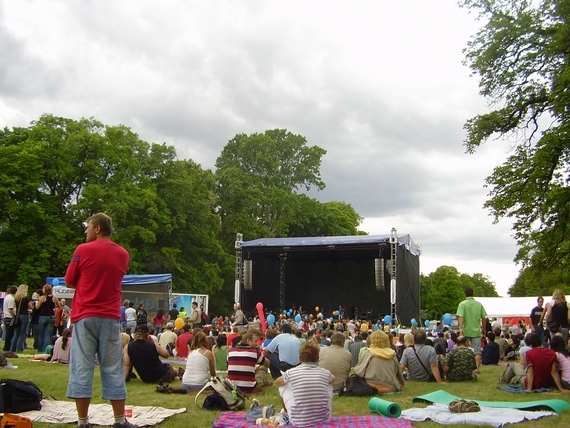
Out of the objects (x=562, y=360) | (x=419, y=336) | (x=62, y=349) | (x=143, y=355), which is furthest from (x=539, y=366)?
(x=62, y=349)

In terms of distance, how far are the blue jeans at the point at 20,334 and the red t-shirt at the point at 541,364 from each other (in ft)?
26.6

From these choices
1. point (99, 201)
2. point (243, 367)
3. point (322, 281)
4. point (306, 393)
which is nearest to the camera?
point (306, 393)

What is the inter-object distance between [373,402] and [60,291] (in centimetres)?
1405

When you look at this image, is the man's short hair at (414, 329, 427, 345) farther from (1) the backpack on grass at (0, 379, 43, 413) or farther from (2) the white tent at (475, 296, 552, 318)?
→ (2) the white tent at (475, 296, 552, 318)

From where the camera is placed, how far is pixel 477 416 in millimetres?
5062

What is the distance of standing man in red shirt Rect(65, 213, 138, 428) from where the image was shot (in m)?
3.61

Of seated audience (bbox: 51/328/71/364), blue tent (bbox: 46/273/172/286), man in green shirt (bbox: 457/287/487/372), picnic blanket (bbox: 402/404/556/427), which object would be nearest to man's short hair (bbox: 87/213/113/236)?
picnic blanket (bbox: 402/404/556/427)

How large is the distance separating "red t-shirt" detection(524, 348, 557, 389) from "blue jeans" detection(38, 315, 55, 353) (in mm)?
8092

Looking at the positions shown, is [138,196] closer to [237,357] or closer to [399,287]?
[399,287]

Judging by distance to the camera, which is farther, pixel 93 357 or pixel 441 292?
pixel 441 292

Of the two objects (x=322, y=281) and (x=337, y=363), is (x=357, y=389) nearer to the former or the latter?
(x=337, y=363)

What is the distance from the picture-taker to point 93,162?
26.1m

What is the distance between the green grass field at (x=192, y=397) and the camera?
192 inches

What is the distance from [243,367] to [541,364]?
3491 mm
